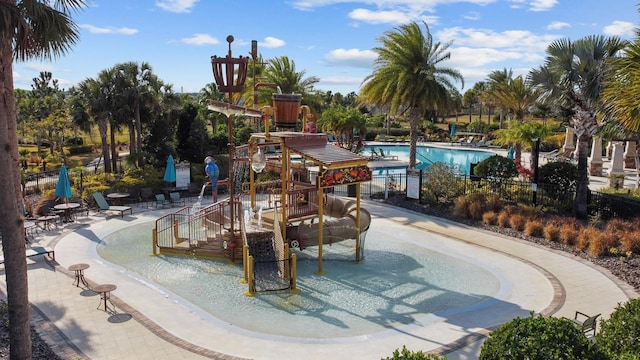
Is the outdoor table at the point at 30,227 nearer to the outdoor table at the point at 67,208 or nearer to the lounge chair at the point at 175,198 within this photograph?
the outdoor table at the point at 67,208

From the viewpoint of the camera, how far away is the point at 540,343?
22.0 ft

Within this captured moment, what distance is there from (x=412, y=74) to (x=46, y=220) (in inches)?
765

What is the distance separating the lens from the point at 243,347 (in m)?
10.1

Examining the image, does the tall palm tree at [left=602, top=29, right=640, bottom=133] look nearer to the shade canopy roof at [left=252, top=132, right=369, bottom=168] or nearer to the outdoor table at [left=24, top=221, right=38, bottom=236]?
the shade canopy roof at [left=252, top=132, right=369, bottom=168]

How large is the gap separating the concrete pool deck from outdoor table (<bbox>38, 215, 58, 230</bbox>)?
1909 mm

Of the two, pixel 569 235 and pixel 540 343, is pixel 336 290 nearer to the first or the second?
pixel 540 343

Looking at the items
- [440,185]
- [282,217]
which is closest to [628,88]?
[282,217]

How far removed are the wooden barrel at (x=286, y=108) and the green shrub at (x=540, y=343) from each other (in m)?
9.78

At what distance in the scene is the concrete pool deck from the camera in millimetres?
9953

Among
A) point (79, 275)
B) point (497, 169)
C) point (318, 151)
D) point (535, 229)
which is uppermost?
point (318, 151)

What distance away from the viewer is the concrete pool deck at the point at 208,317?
9.95 m

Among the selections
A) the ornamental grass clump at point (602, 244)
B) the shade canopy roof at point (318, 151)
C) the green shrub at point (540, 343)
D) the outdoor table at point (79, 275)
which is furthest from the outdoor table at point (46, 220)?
the ornamental grass clump at point (602, 244)

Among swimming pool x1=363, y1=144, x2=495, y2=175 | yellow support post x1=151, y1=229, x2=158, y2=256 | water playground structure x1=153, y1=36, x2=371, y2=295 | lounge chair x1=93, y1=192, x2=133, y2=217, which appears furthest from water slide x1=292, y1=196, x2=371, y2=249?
swimming pool x1=363, y1=144, x2=495, y2=175

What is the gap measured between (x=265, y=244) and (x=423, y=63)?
54.0ft
